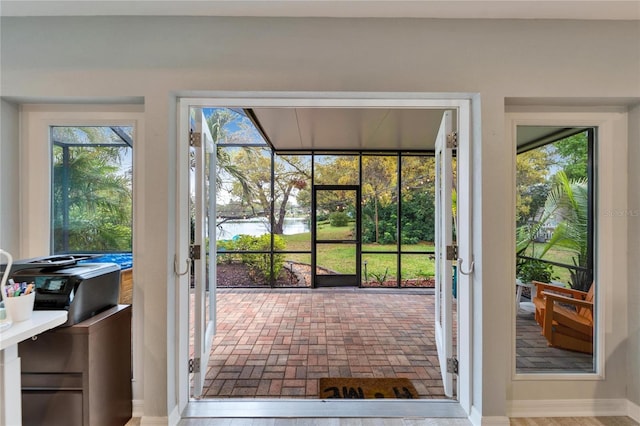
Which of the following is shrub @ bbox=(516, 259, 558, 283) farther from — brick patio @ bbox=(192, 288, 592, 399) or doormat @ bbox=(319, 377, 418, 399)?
doormat @ bbox=(319, 377, 418, 399)

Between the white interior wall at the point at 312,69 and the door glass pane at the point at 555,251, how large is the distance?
0.34 metres

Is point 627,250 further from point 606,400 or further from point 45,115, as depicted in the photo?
point 45,115

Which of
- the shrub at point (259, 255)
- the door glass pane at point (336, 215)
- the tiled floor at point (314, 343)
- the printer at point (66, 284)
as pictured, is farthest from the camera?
the door glass pane at point (336, 215)

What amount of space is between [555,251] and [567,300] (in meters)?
0.36

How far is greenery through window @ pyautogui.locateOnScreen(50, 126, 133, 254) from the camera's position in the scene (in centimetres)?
212

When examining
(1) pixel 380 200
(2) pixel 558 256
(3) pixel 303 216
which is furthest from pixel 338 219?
(2) pixel 558 256

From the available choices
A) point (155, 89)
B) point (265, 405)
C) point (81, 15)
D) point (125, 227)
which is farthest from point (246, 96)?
point (265, 405)

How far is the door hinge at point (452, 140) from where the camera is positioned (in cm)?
217

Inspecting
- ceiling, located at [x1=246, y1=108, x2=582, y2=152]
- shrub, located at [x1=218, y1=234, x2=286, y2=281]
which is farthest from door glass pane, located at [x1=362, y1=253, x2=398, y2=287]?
ceiling, located at [x1=246, y1=108, x2=582, y2=152]

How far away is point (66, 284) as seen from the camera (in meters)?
1.64

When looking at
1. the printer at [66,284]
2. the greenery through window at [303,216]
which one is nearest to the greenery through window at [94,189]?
the printer at [66,284]

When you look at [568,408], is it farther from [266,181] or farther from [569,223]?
[266,181]

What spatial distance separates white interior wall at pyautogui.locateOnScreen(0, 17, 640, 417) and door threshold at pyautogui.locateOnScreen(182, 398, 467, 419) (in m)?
0.25

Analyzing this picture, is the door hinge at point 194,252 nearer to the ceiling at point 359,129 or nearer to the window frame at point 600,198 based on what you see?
the ceiling at point 359,129
